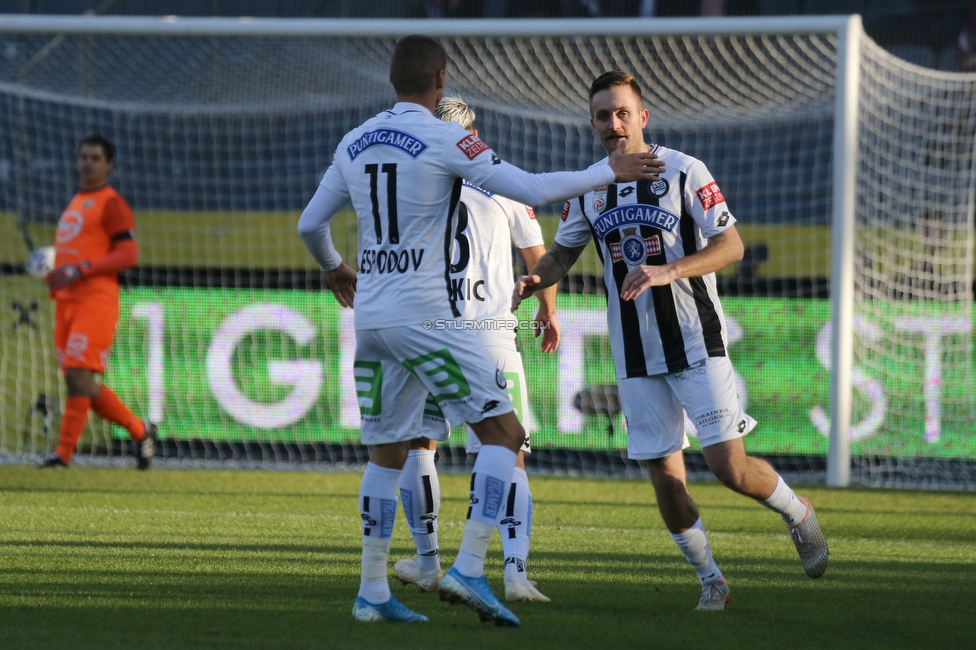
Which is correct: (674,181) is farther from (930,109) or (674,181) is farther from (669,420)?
(930,109)

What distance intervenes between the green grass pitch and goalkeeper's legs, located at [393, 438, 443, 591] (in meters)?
0.09

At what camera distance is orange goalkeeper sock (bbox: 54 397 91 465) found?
27.1 feet

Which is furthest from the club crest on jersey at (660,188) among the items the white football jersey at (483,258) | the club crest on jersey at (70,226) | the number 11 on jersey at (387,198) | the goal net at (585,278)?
the club crest on jersey at (70,226)

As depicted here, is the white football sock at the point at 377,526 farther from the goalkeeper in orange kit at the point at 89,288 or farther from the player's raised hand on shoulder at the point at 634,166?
the goalkeeper in orange kit at the point at 89,288

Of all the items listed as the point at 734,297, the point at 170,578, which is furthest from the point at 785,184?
the point at 170,578

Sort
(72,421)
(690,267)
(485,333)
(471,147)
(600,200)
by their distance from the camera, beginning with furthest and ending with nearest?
1. (72,421)
2. (485,333)
3. (600,200)
4. (690,267)
5. (471,147)

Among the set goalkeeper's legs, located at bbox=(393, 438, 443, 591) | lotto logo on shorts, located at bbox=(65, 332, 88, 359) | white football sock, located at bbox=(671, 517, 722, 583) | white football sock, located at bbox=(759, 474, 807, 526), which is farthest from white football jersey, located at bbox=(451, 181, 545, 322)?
lotto logo on shorts, located at bbox=(65, 332, 88, 359)

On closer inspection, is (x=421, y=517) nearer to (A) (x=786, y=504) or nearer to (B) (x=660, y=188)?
(A) (x=786, y=504)

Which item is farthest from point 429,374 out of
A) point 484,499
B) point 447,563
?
point 447,563

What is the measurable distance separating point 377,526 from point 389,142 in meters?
1.22

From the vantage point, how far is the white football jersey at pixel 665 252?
4.29m

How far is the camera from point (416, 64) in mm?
3793

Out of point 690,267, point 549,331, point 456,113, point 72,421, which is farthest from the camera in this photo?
point 72,421

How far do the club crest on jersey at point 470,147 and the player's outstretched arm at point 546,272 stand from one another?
70 cm
